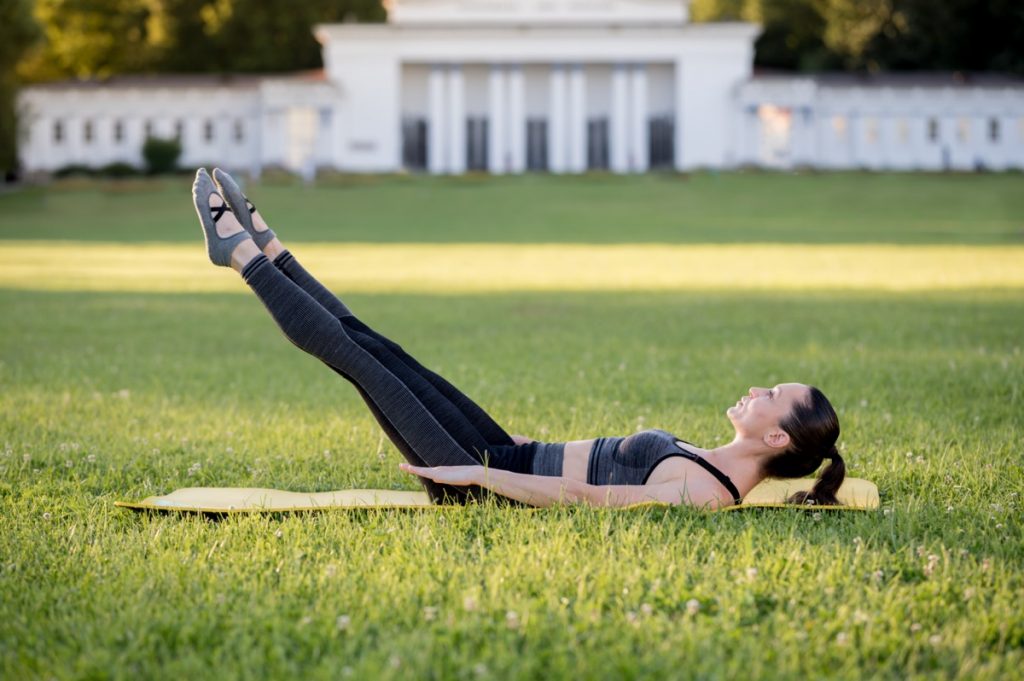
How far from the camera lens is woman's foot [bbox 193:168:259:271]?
4.97m

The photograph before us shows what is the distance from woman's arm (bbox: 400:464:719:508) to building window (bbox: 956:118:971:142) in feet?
223

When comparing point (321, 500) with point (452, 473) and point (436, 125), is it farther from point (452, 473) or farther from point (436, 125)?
point (436, 125)

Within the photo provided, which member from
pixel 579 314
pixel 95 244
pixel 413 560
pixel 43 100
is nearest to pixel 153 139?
pixel 43 100

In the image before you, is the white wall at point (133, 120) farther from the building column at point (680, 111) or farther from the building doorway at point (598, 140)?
the building column at point (680, 111)

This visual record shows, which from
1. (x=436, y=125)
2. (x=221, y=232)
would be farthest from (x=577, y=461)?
(x=436, y=125)

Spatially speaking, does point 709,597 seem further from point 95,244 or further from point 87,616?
point 95,244

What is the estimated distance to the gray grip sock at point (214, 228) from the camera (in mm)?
4992

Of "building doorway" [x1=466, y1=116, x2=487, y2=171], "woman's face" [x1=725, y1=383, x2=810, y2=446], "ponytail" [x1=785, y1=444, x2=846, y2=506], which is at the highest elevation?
"woman's face" [x1=725, y1=383, x2=810, y2=446]

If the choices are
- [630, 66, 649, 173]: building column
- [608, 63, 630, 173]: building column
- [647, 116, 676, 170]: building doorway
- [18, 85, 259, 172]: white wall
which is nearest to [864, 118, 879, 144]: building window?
[647, 116, 676, 170]: building doorway

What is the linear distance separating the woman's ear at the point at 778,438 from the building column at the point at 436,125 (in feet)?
212

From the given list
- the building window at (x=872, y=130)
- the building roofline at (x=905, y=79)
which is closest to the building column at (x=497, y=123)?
the building roofline at (x=905, y=79)

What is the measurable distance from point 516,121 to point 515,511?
65461 millimetres

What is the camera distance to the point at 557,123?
68.6 meters

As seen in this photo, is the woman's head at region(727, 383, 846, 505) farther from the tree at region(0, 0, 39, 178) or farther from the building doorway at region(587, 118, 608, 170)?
the building doorway at region(587, 118, 608, 170)
